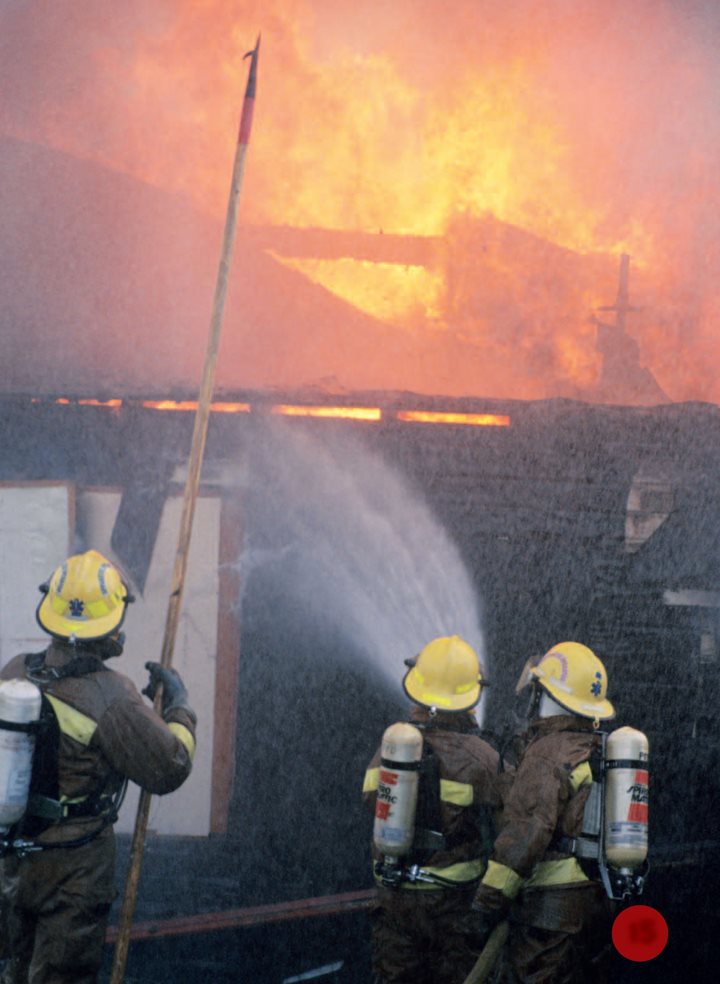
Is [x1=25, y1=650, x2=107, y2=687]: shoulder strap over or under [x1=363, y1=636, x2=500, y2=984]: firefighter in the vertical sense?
over

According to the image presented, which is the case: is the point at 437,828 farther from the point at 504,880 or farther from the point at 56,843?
the point at 56,843

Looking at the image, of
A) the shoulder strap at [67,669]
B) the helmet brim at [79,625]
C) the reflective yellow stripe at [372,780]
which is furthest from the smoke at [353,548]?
the shoulder strap at [67,669]

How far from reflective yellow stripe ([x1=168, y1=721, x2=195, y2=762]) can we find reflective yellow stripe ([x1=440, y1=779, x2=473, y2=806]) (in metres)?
1.12

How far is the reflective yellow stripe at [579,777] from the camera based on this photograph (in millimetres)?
4285

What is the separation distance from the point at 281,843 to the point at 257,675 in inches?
43.8

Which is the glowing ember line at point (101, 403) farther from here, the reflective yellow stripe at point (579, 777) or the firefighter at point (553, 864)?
the reflective yellow stripe at point (579, 777)

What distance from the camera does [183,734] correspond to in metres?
4.31

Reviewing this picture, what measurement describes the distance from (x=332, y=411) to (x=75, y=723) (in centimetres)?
328

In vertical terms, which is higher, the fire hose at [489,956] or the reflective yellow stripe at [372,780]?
the reflective yellow stripe at [372,780]

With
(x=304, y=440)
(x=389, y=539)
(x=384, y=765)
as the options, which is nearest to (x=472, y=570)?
(x=389, y=539)

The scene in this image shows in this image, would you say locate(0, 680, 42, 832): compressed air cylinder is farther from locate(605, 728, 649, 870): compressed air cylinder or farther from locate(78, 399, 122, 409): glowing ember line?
locate(78, 399, 122, 409): glowing ember line

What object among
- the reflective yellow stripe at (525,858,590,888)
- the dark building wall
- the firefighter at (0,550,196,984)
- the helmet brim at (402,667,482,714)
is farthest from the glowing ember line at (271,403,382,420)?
the reflective yellow stripe at (525,858,590,888)

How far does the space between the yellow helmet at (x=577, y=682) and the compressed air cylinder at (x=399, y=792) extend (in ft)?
2.05

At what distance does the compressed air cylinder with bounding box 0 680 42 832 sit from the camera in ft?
12.9
